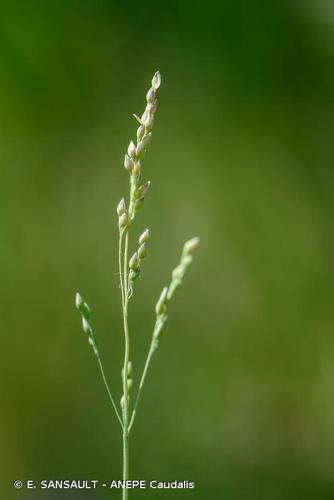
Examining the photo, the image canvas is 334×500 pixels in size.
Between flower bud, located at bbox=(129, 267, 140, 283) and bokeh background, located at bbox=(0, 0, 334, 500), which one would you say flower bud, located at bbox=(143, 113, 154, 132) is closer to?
flower bud, located at bbox=(129, 267, 140, 283)

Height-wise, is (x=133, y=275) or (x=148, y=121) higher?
(x=148, y=121)

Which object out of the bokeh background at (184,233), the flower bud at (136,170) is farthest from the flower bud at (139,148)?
the bokeh background at (184,233)

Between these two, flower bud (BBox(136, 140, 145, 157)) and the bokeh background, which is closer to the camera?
flower bud (BBox(136, 140, 145, 157))

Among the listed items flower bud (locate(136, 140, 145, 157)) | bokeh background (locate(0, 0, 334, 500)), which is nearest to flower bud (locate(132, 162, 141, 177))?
flower bud (locate(136, 140, 145, 157))

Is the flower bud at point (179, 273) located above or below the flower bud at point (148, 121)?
below

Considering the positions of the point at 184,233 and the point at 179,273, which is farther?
the point at 184,233

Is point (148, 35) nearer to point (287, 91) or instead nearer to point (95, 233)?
point (287, 91)

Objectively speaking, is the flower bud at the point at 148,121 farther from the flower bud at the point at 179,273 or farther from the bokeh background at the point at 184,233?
the bokeh background at the point at 184,233

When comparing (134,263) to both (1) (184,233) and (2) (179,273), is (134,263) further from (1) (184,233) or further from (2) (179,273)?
Answer: (1) (184,233)

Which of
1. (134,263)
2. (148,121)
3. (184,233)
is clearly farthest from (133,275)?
(184,233)

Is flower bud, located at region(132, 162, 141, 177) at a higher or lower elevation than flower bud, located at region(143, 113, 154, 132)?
lower
